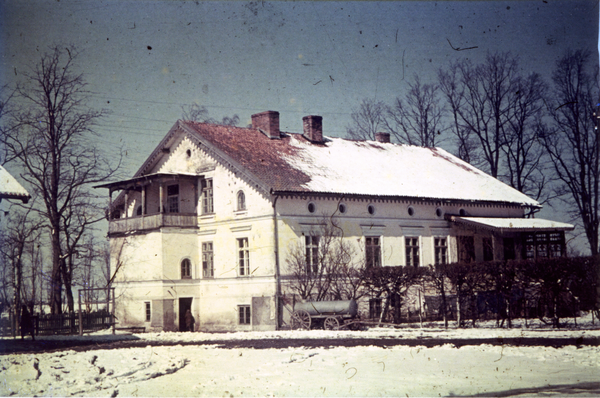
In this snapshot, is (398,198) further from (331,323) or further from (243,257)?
(331,323)

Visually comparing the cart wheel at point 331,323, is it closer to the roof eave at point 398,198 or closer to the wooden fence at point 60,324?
the roof eave at point 398,198

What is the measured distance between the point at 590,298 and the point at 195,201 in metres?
18.1

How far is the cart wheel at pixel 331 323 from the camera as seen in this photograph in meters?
27.1

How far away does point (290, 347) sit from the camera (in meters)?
20.8

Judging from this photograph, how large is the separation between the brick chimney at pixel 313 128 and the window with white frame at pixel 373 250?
6.63 meters

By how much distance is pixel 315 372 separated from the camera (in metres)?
15.8

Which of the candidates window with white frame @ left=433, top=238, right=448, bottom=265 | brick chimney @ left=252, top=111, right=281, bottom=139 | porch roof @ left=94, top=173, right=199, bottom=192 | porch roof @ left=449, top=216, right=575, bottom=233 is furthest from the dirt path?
window with white frame @ left=433, top=238, right=448, bottom=265

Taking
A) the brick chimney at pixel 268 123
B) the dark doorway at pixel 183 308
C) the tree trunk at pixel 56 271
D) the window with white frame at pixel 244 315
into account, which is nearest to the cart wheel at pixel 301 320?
the window with white frame at pixel 244 315

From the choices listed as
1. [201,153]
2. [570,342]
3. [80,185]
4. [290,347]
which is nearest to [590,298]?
[570,342]

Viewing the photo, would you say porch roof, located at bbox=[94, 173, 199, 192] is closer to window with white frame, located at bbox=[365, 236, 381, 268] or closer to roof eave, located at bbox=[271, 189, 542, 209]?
roof eave, located at bbox=[271, 189, 542, 209]

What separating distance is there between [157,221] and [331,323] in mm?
10205

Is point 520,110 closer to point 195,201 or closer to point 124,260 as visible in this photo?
point 195,201

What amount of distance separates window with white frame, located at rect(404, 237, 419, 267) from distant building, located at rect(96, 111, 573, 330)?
0.06 meters

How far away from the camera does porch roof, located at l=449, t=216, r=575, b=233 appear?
3453 cm
